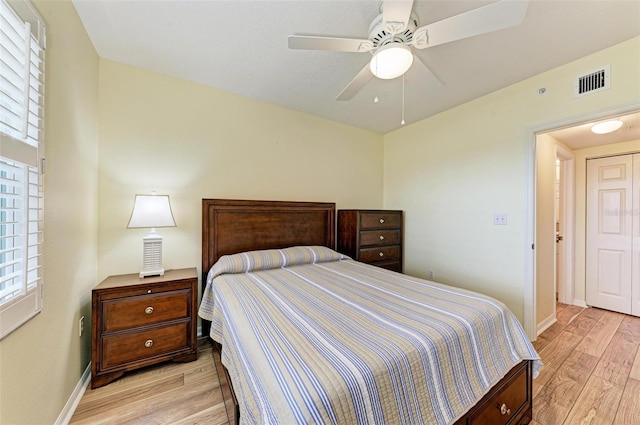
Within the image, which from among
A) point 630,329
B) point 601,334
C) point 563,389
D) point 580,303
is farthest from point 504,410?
point 580,303

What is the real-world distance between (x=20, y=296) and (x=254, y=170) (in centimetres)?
201

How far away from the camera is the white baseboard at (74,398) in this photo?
1.41 m

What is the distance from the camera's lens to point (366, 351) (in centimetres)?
94

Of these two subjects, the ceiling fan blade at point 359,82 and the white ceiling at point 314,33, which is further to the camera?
the ceiling fan blade at point 359,82

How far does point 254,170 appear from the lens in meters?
2.78

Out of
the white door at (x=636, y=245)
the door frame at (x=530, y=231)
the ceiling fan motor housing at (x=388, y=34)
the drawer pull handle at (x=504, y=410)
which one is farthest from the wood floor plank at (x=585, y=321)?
the ceiling fan motor housing at (x=388, y=34)

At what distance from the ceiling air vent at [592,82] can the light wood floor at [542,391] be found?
224 cm

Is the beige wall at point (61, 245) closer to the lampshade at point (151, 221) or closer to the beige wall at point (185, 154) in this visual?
the beige wall at point (185, 154)

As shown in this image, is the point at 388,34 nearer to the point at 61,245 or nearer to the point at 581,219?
the point at 61,245

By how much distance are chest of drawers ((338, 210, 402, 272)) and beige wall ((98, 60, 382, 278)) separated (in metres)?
0.55

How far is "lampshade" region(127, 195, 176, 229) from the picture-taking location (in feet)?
6.34

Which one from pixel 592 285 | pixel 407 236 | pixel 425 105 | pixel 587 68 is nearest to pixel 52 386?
pixel 407 236

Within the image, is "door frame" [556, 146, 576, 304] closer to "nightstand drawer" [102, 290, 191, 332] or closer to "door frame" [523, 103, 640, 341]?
"door frame" [523, 103, 640, 341]

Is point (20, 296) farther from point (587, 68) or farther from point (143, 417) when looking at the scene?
→ point (587, 68)
